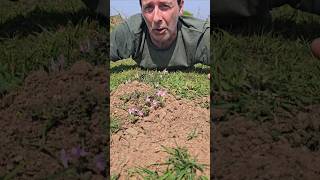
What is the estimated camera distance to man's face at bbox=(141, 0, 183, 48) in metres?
3.22

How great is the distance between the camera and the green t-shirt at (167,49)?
339 centimetres

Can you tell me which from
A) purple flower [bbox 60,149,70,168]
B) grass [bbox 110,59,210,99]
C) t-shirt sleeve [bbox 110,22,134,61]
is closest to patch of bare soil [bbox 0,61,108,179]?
purple flower [bbox 60,149,70,168]

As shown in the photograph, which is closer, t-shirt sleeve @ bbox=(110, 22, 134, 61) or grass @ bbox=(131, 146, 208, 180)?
grass @ bbox=(131, 146, 208, 180)

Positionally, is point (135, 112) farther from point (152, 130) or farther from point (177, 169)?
point (177, 169)

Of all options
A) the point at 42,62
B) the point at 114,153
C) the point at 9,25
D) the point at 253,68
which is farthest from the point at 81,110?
the point at 9,25

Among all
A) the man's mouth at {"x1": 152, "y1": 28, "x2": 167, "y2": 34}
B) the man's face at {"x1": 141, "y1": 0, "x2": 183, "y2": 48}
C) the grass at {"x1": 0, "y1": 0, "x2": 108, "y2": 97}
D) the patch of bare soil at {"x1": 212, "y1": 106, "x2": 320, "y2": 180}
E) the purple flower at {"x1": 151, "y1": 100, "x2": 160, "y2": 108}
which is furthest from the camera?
the grass at {"x1": 0, "y1": 0, "x2": 108, "y2": 97}

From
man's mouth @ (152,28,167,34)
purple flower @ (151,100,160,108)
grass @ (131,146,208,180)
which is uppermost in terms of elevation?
man's mouth @ (152,28,167,34)

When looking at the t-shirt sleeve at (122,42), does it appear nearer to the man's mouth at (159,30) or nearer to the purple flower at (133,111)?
the man's mouth at (159,30)

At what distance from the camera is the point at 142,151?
335 centimetres

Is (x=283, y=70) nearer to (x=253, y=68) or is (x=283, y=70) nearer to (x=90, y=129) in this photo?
(x=253, y=68)

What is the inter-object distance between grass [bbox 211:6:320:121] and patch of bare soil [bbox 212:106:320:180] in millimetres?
114

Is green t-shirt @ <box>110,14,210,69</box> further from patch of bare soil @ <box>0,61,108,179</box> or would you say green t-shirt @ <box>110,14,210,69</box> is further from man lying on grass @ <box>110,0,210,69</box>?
patch of bare soil @ <box>0,61,108,179</box>

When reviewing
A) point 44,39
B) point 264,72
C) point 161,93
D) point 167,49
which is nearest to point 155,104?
point 161,93

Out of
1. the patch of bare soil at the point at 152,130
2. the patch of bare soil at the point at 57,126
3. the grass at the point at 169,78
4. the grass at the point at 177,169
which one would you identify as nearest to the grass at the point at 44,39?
the patch of bare soil at the point at 57,126
